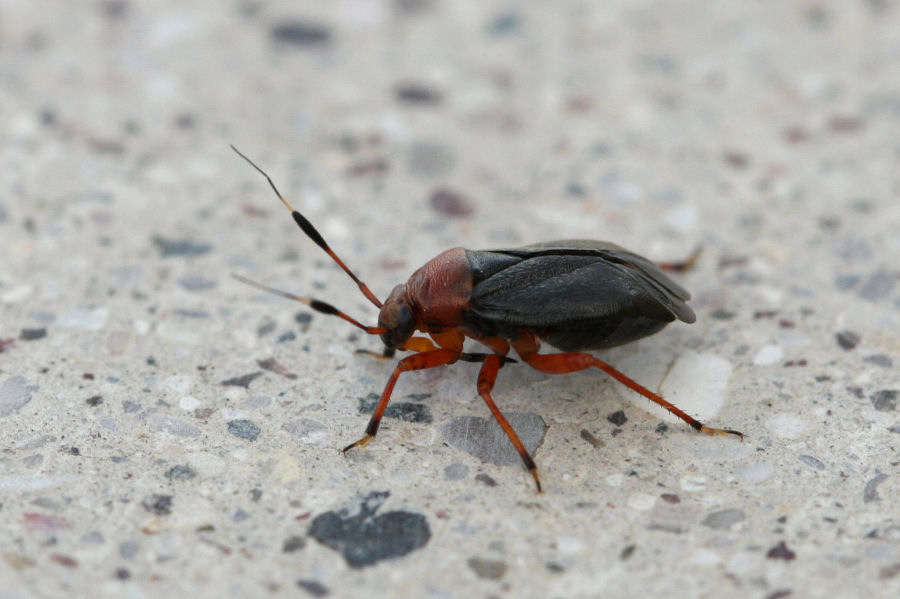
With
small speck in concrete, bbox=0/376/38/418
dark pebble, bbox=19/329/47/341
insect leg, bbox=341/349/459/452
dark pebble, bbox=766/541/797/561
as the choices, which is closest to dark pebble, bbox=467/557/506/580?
Answer: insect leg, bbox=341/349/459/452

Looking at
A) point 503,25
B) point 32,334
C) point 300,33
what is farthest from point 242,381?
point 503,25

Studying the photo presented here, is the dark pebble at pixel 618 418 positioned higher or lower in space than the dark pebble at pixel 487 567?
higher

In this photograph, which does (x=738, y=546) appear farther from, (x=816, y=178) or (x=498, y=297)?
(x=816, y=178)

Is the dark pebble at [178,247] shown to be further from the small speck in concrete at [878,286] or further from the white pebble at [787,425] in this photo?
the small speck in concrete at [878,286]

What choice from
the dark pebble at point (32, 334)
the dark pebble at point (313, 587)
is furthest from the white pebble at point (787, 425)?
the dark pebble at point (32, 334)

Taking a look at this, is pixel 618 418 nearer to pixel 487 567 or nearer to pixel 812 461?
pixel 812 461

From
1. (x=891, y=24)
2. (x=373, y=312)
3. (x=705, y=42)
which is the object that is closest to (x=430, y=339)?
(x=373, y=312)
